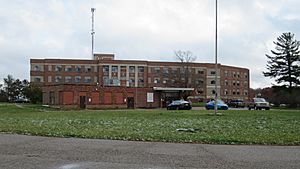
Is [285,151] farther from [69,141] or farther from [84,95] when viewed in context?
[84,95]

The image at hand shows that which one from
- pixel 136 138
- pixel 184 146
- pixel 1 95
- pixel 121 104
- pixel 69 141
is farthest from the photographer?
pixel 1 95

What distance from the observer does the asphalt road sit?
9.54 m

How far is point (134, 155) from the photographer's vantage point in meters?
11.1

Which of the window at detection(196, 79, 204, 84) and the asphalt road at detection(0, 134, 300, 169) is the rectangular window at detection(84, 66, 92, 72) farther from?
the asphalt road at detection(0, 134, 300, 169)

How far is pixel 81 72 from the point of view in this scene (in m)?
107

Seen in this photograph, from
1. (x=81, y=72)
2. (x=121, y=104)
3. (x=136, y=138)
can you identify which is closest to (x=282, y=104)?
(x=121, y=104)

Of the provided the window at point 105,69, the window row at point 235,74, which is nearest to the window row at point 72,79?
the window at point 105,69

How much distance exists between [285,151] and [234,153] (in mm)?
1761

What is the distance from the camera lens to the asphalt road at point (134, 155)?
31.3ft

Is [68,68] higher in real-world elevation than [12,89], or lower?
higher

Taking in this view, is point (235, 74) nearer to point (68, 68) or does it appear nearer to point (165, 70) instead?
point (165, 70)

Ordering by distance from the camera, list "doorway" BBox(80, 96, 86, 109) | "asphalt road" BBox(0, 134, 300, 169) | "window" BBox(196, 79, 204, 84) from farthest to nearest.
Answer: "window" BBox(196, 79, 204, 84), "doorway" BBox(80, 96, 86, 109), "asphalt road" BBox(0, 134, 300, 169)

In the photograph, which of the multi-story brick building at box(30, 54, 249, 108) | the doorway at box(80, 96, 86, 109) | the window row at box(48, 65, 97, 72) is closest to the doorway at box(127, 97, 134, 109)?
the doorway at box(80, 96, 86, 109)

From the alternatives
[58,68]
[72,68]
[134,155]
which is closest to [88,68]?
[72,68]
